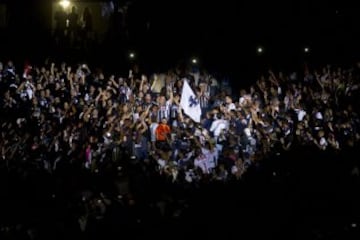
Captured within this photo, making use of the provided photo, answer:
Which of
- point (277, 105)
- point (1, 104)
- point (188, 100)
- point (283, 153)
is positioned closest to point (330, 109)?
point (277, 105)

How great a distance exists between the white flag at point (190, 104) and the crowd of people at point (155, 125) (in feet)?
0.44

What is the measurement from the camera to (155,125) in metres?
18.1

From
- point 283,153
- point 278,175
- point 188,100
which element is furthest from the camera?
point 188,100

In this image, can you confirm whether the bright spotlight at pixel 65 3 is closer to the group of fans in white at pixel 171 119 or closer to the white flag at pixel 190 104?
the group of fans in white at pixel 171 119

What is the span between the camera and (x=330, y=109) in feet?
59.0

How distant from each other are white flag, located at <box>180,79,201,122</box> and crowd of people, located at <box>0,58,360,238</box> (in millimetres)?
133

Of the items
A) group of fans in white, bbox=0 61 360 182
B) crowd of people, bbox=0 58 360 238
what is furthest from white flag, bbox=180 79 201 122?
crowd of people, bbox=0 58 360 238

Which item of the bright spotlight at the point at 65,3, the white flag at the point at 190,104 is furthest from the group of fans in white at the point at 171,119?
the bright spotlight at the point at 65,3

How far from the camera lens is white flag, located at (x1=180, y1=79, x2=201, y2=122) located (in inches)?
765

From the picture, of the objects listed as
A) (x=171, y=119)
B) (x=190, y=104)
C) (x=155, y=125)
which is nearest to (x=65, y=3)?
(x=190, y=104)

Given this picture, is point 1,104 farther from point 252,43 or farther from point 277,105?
point 252,43

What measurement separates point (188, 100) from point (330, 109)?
12.3 ft

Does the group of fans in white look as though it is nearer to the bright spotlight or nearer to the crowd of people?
the crowd of people

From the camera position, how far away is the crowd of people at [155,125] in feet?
51.8
